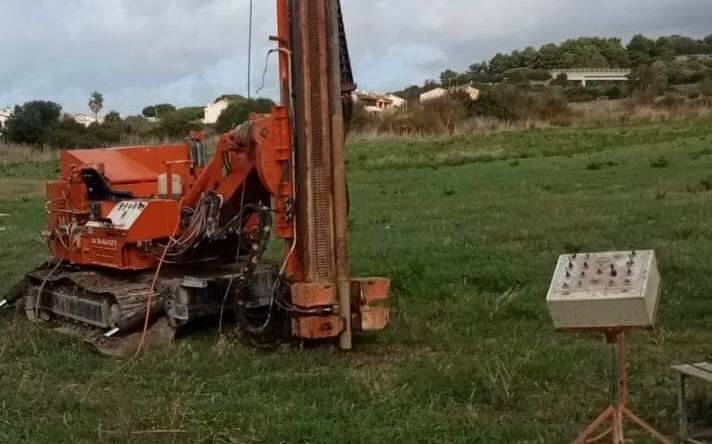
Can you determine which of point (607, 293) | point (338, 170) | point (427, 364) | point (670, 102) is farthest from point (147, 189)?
point (670, 102)

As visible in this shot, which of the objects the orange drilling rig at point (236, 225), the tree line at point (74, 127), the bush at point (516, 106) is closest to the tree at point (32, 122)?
the tree line at point (74, 127)

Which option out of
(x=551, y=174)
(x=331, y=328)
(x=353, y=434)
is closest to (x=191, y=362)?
(x=331, y=328)

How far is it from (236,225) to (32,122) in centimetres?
5016

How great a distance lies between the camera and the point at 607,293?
560 centimetres

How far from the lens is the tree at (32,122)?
56812 mm

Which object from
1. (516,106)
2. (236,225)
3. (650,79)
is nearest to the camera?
(236,225)

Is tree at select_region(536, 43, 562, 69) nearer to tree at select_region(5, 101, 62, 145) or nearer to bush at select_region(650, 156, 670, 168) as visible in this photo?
tree at select_region(5, 101, 62, 145)

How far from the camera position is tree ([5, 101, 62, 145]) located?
56812mm

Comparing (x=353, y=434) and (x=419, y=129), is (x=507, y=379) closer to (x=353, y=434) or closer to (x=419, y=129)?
(x=353, y=434)

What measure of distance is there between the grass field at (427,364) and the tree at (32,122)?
40977 mm

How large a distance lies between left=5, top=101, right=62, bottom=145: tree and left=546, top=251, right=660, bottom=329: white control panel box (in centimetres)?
5204

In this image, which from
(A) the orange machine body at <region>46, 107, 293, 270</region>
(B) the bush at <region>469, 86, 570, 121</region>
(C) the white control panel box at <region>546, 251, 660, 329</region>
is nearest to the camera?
(C) the white control panel box at <region>546, 251, 660, 329</region>

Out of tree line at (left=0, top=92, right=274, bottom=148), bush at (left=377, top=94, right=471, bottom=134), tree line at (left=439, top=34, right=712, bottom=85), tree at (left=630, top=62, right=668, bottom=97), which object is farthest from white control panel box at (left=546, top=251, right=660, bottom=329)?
tree line at (left=439, top=34, right=712, bottom=85)

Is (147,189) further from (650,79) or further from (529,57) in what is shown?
(529,57)
